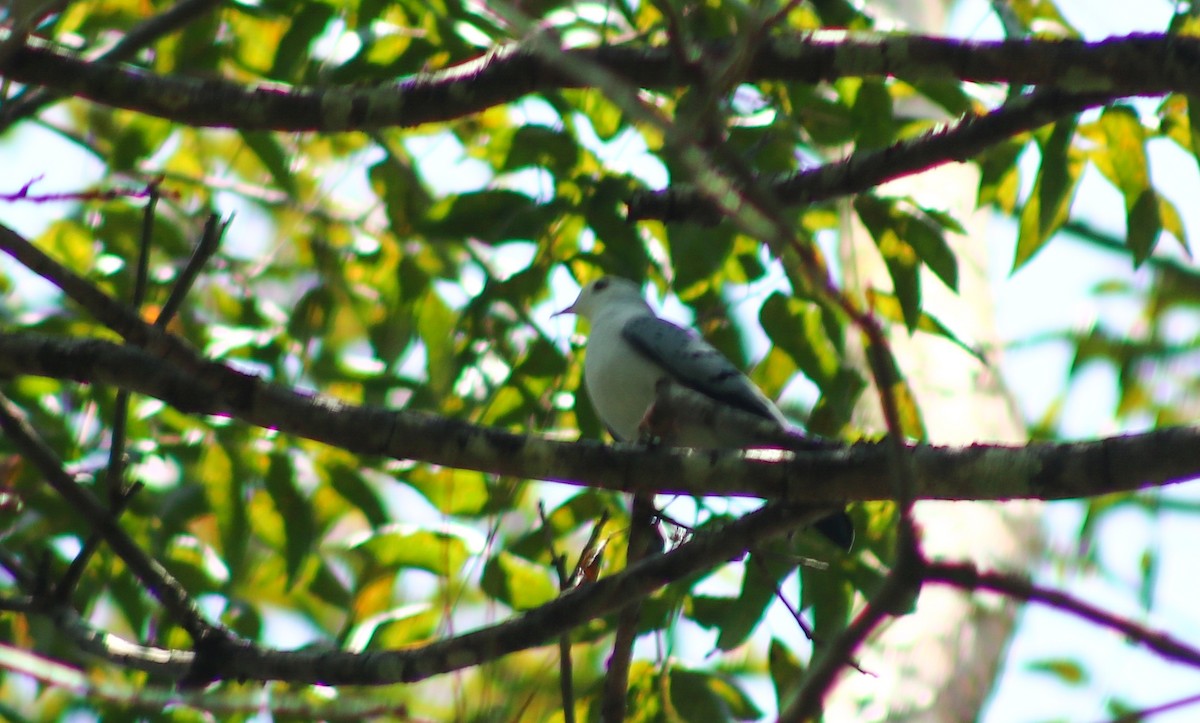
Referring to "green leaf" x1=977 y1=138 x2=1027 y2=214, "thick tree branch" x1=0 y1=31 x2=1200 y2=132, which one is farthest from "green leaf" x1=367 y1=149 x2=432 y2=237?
"green leaf" x1=977 y1=138 x2=1027 y2=214

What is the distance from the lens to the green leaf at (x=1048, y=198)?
11.3 feet

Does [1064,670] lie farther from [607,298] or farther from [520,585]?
[607,298]

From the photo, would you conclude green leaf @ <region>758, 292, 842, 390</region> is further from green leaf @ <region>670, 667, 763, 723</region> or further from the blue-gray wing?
green leaf @ <region>670, 667, 763, 723</region>

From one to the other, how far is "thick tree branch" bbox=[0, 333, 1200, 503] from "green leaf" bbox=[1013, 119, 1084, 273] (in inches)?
52.5

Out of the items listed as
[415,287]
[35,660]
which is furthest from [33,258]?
[415,287]

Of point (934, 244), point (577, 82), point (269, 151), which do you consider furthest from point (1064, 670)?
point (269, 151)

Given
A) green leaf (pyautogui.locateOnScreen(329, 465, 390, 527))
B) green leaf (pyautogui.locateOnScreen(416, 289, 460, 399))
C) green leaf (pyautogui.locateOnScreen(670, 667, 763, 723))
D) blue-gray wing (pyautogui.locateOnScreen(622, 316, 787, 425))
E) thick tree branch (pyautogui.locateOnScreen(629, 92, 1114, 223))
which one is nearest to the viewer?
thick tree branch (pyautogui.locateOnScreen(629, 92, 1114, 223))

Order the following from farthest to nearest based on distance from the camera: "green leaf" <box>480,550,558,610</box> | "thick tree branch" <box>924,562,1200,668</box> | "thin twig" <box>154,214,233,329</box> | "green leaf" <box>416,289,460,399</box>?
"green leaf" <box>416,289,460,399</box>
"green leaf" <box>480,550,558,610</box>
"thin twig" <box>154,214,233,329</box>
"thick tree branch" <box>924,562,1200,668</box>

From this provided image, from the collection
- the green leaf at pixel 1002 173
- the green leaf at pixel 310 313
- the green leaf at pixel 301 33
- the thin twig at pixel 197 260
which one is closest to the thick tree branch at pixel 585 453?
the thin twig at pixel 197 260

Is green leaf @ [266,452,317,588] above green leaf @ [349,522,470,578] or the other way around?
above

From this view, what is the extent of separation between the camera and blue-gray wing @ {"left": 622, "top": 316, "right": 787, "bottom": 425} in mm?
4230

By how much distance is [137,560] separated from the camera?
2.92 metres

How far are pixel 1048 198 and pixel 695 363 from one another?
1493 millimetres

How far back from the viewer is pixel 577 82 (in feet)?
10.0
